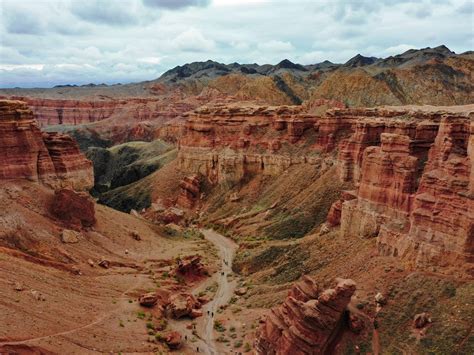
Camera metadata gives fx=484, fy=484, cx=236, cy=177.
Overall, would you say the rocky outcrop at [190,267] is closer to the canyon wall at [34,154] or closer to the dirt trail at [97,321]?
the dirt trail at [97,321]

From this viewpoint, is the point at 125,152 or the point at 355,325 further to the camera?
the point at 125,152

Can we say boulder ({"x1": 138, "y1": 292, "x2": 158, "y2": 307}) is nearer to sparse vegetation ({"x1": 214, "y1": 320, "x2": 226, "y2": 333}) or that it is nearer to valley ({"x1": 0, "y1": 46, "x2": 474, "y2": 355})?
valley ({"x1": 0, "y1": 46, "x2": 474, "y2": 355})

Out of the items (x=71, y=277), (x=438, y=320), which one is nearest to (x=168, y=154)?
(x=71, y=277)

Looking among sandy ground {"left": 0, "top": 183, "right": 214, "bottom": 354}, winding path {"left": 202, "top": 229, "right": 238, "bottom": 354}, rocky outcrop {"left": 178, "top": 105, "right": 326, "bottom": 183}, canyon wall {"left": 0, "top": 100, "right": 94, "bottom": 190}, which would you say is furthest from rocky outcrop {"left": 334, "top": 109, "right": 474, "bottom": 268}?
canyon wall {"left": 0, "top": 100, "right": 94, "bottom": 190}

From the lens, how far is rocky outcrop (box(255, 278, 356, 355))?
33.2 meters

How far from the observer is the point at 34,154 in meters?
58.2

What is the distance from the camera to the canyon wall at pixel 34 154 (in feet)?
181

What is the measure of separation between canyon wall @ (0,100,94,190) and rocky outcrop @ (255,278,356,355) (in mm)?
36767

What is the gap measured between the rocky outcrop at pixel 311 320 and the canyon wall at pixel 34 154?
121 feet

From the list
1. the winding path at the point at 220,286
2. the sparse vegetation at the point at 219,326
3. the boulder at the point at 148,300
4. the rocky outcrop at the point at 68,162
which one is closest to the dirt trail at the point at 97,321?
Result: the boulder at the point at 148,300

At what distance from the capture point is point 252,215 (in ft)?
259

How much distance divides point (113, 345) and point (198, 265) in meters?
21.2

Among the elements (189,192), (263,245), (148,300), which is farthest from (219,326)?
(189,192)

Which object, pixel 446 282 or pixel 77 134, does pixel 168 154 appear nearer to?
pixel 77 134
